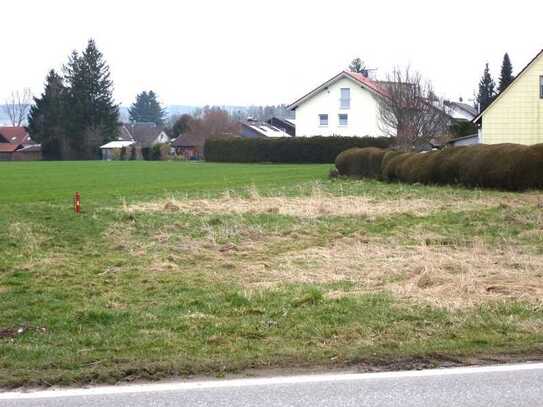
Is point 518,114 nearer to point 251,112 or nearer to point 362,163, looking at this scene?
point 362,163

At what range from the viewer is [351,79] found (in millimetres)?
70625

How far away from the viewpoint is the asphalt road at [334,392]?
5.19m

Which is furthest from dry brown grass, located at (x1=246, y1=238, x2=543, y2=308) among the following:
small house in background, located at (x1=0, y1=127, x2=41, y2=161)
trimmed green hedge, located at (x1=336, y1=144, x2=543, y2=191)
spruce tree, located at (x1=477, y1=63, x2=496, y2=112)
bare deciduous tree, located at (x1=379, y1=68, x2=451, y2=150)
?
small house in background, located at (x1=0, y1=127, x2=41, y2=161)

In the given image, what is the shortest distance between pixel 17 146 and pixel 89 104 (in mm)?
25815

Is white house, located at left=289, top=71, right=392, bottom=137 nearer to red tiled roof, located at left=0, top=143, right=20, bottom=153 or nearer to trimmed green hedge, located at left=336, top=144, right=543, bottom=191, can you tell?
trimmed green hedge, located at left=336, top=144, right=543, bottom=191

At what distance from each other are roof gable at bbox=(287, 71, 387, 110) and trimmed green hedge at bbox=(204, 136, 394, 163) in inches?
281

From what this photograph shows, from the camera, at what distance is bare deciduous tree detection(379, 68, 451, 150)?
51.2 metres

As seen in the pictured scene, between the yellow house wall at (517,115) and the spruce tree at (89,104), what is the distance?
61.8 metres

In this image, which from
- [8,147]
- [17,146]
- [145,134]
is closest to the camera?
[8,147]

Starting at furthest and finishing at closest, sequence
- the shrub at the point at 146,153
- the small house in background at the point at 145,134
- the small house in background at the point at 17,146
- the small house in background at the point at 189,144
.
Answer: the small house in background at the point at 145,134, the small house in background at the point at 17,146, the small house in background at the point at 189,144, the shrub at the point at 146,153

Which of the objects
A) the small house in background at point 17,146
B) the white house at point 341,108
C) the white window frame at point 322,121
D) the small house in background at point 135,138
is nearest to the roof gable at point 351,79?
the white house at point 341,108

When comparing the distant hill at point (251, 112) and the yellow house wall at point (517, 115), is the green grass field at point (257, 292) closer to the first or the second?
the yellow house wall at point (517, 115)

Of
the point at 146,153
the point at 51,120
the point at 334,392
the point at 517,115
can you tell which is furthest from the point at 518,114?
the point at 51,120

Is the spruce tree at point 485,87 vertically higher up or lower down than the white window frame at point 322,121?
higher up
